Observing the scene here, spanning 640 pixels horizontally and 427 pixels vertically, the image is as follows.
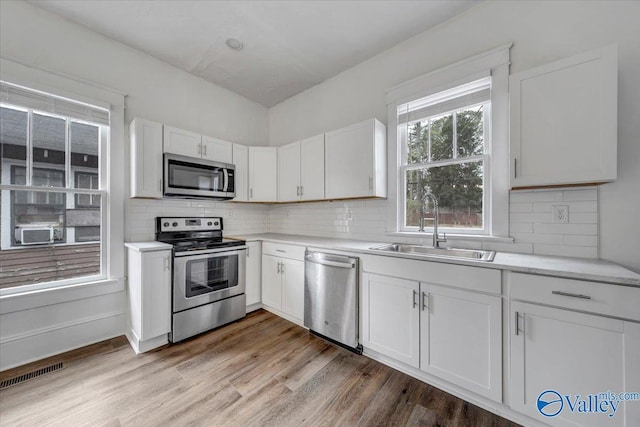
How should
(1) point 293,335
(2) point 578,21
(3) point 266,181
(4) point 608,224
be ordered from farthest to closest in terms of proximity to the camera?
(3) point 266,181 → (1) point 293,335 → (2) point 578,21 → (4) point 608,224

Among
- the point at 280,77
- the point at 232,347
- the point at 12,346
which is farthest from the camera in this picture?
the point at 280,77

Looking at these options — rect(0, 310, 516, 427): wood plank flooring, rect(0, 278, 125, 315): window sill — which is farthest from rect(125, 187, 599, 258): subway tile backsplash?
rect(0, 310, 516, 427): wood plank flooring

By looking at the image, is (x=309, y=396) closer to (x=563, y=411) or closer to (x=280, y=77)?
(x=563, y=411)

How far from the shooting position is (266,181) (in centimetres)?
342

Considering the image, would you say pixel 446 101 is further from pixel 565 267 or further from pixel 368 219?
pixel 565 267

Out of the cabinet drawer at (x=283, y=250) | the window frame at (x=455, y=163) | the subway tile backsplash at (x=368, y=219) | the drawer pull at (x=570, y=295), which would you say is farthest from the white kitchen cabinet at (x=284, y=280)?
the drawer pull at (x=570, y=295)

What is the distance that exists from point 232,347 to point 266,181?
2028 mm

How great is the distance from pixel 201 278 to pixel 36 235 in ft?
4.60

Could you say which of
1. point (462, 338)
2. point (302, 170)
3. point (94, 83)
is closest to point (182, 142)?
point (94, 83)

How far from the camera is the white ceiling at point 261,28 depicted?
2.10 metres

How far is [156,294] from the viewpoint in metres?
2.26

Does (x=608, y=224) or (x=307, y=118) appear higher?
(x=307, y=118)

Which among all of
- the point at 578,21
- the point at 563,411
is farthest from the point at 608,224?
the point at 578,21

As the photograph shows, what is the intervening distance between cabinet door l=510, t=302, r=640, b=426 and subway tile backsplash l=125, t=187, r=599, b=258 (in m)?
0.66
